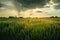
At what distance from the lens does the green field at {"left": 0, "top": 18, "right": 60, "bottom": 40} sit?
3.08 meters

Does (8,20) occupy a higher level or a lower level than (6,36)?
higher

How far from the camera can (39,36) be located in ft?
10.1

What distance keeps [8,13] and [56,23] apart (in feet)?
2.60

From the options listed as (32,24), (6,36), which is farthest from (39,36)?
(6,36)

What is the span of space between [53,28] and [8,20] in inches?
29.1

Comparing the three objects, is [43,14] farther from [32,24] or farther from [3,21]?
[3,21]

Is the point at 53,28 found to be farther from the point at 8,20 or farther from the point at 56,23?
the point at 8,20

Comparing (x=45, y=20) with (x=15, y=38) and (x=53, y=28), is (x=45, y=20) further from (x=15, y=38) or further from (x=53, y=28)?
(x=15, y=38)

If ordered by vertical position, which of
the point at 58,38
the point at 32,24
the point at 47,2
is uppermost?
the point at 47,2

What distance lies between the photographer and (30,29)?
309 cm

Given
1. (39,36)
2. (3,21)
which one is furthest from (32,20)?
(3,21)

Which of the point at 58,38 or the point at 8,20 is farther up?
the point at 8,20

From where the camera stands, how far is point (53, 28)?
3.11 metres

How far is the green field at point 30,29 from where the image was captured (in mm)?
3077
